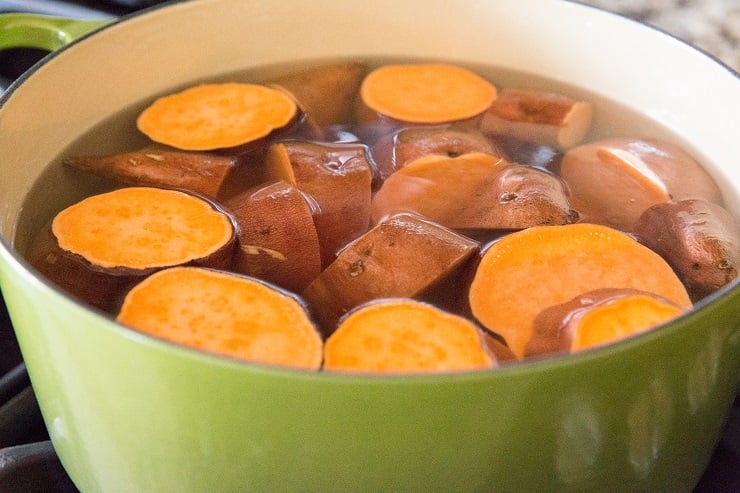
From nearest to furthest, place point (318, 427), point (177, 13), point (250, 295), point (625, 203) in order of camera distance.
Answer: point (318, 427) < point (250, 295) < point (625, 203) < point (177, 13)

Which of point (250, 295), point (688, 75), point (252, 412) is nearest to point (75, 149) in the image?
point (250, 295)

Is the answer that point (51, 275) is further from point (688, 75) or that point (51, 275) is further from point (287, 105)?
point (688, 75)

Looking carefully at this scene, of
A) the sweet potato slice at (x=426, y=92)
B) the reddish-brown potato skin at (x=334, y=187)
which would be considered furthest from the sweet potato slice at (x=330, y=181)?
the sweet potato slice at (x=426, y=92)

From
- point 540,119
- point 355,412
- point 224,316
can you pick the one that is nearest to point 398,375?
point 355,412

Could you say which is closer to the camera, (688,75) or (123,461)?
(123,461)

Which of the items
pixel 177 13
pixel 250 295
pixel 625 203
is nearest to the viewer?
pixel 250 295

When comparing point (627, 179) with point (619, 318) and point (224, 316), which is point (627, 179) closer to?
point (619, 318)

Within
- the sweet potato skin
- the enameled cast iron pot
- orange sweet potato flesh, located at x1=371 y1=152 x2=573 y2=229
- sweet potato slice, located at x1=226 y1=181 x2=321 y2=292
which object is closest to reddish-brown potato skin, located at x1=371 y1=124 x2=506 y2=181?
orange sweet potato flesh, located at x1=371 y1=152 x2=573 y2=229
